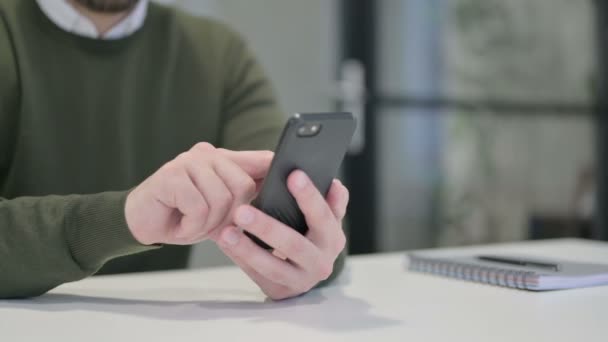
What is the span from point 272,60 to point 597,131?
159cm

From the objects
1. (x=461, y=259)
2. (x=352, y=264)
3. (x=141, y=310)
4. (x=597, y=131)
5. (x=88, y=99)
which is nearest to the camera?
(x=141, y=310)

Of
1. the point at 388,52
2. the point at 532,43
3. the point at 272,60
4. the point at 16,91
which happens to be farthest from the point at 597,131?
the point at 16,91

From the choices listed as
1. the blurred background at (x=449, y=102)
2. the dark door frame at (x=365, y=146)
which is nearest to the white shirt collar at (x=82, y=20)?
the blurred background at (x=449, y=102)

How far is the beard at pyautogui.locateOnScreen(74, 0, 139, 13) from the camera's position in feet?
3.79

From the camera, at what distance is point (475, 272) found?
0.85 meters

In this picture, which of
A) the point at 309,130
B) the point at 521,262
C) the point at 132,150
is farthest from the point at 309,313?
the point at 132,150

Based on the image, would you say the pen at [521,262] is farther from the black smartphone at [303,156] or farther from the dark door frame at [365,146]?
the dark door frame at [365,146]

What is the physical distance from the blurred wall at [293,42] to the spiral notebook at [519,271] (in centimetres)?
170

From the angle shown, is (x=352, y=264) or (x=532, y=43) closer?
(x=352, y=264)

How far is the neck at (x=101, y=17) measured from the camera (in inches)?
45.8

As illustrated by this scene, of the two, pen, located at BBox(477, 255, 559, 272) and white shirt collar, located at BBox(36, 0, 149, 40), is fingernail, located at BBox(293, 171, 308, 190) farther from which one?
white shirt collar, located at BBox(36, 0, 149, 40)

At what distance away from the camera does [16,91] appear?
1.11m

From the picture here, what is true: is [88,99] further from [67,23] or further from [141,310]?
[141,310]

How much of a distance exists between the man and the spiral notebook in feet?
0.73
